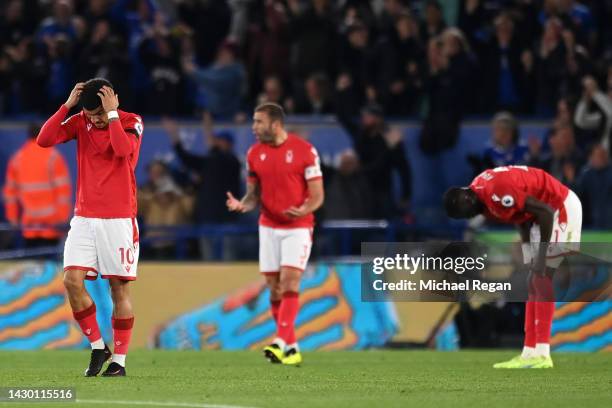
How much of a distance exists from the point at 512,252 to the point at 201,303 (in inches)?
168

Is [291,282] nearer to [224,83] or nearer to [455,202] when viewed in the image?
[455,202]

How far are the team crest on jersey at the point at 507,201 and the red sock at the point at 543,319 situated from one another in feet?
3.29

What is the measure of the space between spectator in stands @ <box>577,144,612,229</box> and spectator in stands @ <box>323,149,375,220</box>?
9.46ft

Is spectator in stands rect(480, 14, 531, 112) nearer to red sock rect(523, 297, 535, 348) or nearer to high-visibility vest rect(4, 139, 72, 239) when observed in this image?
high-visibility vest rect(4, 139, 72, 239)

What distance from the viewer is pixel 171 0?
77.2 ft

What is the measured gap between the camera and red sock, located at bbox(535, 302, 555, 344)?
1362 centimetres

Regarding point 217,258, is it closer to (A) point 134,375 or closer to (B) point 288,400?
(A) point 134,375

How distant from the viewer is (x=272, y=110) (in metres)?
14.4

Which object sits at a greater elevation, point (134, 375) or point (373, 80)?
point (373, 80)

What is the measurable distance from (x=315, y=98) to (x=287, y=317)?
269 inches

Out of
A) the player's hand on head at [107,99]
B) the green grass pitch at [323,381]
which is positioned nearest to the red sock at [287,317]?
the green grass pitch at [323,381]

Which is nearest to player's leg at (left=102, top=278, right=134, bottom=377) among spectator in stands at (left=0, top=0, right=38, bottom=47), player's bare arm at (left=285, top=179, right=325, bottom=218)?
player's bare arm at (left=285, top=179, right=325, bottom=218)

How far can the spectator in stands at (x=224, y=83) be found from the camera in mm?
21281

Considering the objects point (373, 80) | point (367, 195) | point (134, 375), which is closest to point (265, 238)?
point (134, 375)
